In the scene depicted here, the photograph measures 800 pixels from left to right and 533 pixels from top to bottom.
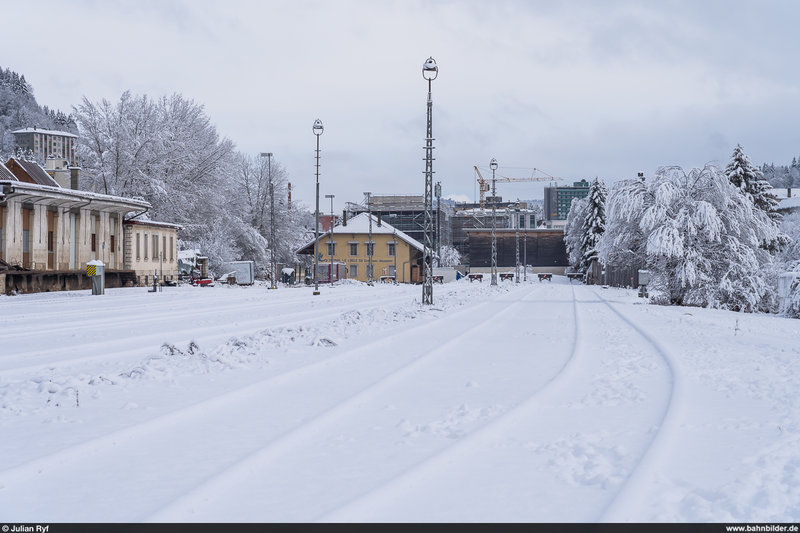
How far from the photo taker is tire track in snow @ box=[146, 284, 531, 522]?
15.5 ft

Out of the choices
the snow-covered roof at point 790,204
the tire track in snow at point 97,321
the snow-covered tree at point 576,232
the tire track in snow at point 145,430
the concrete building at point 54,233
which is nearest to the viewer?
the tire track in snow at point 145,430

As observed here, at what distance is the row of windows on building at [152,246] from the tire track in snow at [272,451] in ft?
137

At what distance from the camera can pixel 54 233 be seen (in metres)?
39.9

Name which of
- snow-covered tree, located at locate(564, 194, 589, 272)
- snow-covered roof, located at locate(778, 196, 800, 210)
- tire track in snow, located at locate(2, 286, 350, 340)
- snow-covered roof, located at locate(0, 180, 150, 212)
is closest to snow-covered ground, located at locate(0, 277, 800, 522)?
tire track in snow, located at locate(2, 286, 350, 340)

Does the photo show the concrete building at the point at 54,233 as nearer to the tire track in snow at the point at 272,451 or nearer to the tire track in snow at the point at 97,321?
the tire track in snow at the point at 97,321

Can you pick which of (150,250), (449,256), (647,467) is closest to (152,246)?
(150,250)

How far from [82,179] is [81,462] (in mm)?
61211

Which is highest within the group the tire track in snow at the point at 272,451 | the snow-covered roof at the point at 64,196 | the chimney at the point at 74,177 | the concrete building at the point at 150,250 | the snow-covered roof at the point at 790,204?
the snow-covered roof at the point at 790,204

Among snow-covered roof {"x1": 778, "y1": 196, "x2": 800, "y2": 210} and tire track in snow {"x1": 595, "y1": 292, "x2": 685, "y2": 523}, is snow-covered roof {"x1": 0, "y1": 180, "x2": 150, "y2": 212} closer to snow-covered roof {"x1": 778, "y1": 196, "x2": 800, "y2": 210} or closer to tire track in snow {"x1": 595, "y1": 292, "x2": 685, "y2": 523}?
A: tire track in snow {"x1": 595, "y1": 292, "x2": 685, "y2": 523}

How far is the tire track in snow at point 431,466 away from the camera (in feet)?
15.3

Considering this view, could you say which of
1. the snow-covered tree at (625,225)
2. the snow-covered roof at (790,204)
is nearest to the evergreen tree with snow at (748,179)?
the snow-covered tree at (625,225)

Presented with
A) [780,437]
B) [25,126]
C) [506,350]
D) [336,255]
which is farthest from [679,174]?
[25,126]

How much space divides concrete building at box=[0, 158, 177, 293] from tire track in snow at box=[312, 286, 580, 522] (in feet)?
105
